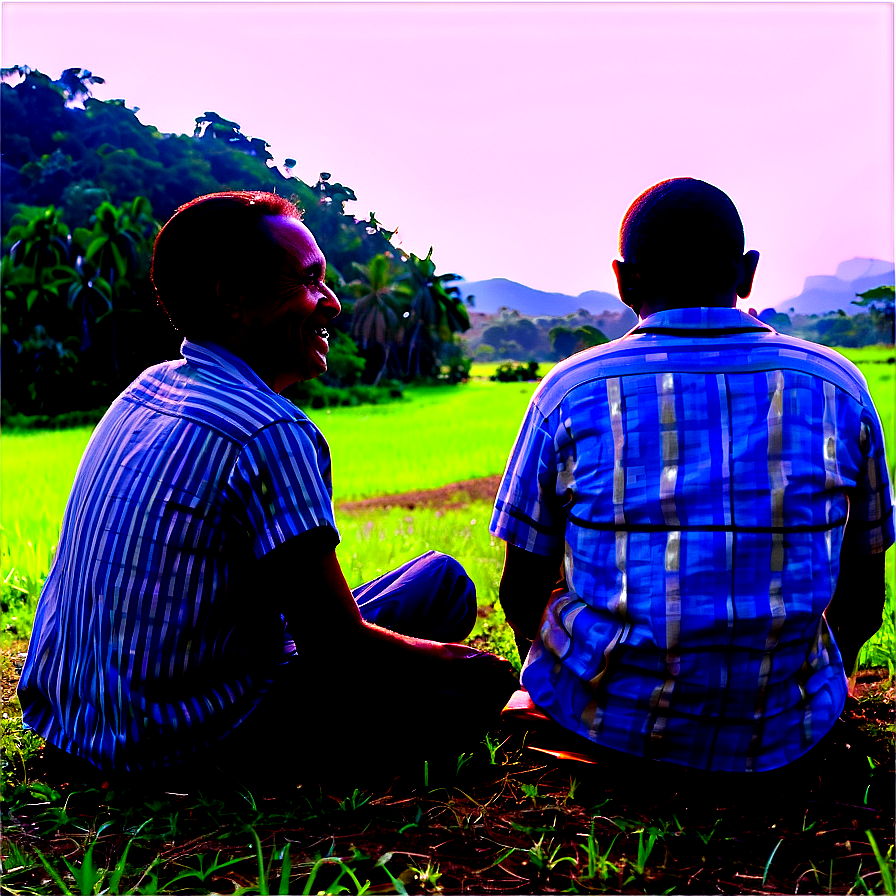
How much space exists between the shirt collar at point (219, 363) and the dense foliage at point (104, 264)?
13166 mm

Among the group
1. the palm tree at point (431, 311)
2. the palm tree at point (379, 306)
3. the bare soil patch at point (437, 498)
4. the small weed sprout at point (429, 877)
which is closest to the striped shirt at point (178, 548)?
the small weed sprout at point (429, 877)

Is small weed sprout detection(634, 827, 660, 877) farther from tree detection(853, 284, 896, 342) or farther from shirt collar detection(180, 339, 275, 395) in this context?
tree detection(853, 284, 896, 342)

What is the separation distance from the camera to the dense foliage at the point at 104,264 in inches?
862

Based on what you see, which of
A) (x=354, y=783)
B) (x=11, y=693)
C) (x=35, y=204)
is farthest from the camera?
(x=35, y=204)

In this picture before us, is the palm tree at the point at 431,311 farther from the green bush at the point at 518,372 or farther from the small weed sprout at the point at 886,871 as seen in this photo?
the small weed sprout at the point at 886,871

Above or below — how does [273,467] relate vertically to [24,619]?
above

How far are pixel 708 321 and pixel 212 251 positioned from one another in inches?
41.8

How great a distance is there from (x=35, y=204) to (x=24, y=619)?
3211 centimetres

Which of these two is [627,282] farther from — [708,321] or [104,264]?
[104,264]

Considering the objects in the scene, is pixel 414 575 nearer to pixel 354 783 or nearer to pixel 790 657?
pixel 354 783

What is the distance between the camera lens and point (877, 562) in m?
1.92

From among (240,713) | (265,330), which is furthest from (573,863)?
(265,330)

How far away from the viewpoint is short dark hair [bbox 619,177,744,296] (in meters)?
1.76

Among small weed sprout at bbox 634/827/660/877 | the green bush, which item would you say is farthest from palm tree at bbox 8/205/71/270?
small weed sprout at bbox 634/827/660/877
